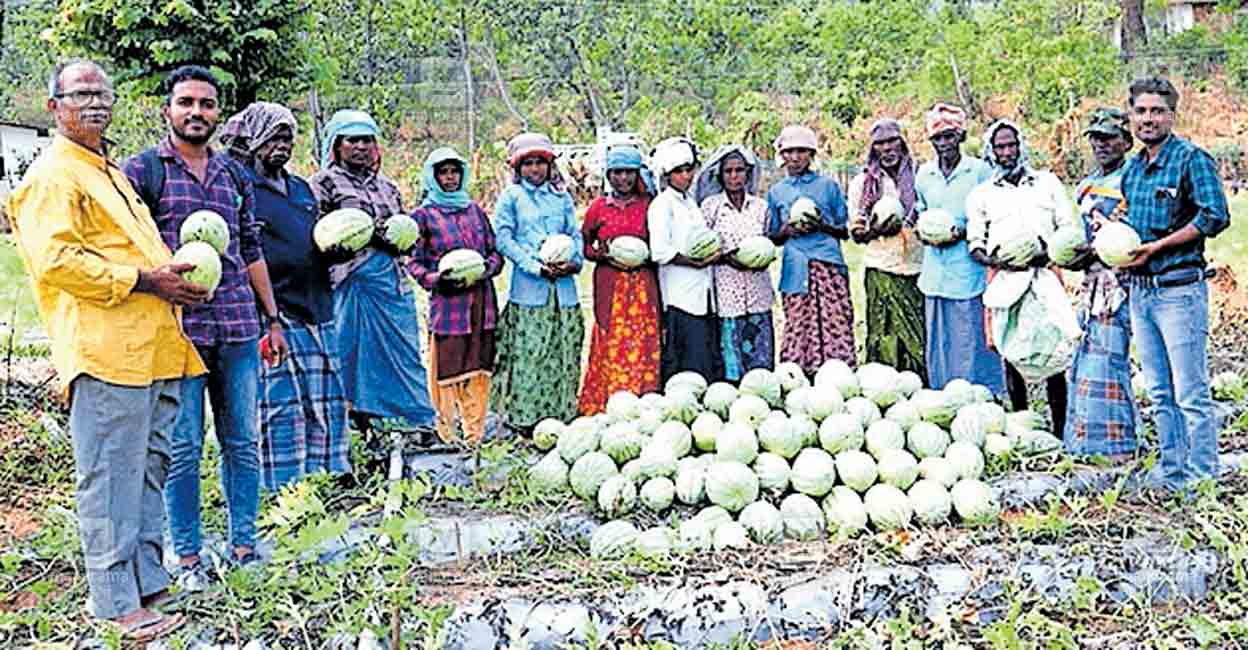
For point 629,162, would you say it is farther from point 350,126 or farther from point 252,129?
point 252,129

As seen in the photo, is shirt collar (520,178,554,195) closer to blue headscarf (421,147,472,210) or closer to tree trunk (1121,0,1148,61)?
blue headscarf (421,147,472,210)

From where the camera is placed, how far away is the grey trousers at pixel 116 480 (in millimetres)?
3725

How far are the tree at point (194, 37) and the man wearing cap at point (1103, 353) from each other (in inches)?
178

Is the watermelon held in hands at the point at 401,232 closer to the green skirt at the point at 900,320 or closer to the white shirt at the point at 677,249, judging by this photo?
the white shirt at the point at 677,249

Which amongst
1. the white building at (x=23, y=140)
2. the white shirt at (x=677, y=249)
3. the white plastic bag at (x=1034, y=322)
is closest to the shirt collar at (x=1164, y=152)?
the white plastic bag at (x=1034, y=322)

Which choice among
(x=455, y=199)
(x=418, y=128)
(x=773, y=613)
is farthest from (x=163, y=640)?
(x=418, y=128)

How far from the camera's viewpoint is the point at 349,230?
5.27 m

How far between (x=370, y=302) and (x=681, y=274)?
162 cm

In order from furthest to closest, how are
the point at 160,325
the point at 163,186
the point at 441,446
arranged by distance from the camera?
the point at 441,446
the point at 163,186
the point at 160,325

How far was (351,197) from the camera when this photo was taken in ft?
18.6

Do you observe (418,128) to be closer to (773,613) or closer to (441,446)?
(441,446)

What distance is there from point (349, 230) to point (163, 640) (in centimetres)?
206

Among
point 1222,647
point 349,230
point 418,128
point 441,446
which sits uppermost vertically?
point 418,128

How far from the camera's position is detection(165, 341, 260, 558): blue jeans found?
14.0 feet
